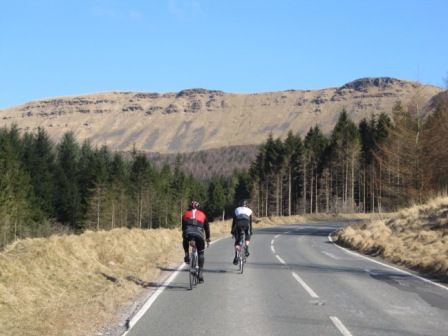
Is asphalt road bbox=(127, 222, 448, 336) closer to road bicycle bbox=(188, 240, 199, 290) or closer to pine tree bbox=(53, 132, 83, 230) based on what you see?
road bicycle bbox=(188, 240, 199, 290)

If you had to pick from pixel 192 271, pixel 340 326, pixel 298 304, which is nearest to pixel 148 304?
pixel 192 271

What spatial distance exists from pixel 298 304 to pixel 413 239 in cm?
1452

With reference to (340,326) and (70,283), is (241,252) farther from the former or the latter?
(340,326)

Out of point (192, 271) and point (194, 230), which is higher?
point (194, 230)

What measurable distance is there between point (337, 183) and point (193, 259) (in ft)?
254

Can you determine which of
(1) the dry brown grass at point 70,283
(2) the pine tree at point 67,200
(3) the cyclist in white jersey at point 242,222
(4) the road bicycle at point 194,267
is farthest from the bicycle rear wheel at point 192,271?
(2) the pine tree at point 67,200

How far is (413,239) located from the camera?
2336cm

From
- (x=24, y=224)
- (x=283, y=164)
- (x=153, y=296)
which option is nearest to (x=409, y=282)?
(x=153, y=296)

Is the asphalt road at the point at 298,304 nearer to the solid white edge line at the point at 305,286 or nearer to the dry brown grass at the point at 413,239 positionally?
the solid white edge line at the point at 305,286

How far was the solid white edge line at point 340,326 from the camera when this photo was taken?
808cm

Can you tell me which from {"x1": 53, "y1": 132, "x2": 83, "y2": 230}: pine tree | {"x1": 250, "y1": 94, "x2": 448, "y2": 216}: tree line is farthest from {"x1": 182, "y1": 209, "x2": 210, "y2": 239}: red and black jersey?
{"x1": 53, "y1": 132, "x2": 83, "y2": 230}: pine tree

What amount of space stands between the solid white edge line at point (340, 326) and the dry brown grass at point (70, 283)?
372 cm

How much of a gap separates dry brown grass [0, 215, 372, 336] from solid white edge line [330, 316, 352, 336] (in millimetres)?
3722

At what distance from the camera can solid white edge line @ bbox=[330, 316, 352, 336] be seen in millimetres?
8078
